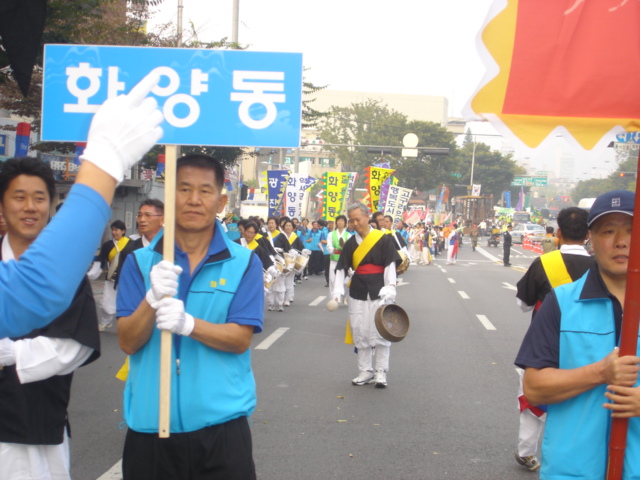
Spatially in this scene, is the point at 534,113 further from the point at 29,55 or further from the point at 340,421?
the point at 340,421

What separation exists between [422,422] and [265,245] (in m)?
7.39

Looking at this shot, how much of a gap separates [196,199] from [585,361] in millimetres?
1643

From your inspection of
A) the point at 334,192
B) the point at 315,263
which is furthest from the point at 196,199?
the point at 334,192

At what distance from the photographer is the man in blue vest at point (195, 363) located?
8.85ft

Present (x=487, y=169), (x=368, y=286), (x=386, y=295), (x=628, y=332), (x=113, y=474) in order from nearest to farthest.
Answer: (x=628, y=332), (x=113, y=474), (x=386, y=295), (x=368, y=286), (x=487, y=169)

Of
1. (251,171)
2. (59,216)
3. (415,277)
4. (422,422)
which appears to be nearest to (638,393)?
(59,216)

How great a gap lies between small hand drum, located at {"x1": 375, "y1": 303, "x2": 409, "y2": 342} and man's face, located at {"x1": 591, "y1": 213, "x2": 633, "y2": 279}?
4.51 meters

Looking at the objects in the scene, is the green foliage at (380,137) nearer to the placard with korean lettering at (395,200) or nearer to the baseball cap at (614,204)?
the placard with korean lettering at (395,200)

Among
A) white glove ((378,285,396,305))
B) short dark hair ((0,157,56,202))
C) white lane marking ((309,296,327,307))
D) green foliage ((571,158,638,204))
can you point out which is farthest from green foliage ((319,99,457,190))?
short dark hair ((0,157,56,202))

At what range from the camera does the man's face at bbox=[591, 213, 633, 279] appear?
2.54m

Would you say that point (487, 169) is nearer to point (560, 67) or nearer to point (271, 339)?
point (271, 339)

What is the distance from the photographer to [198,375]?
2.72 m

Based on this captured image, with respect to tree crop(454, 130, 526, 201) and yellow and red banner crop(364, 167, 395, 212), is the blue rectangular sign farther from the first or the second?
tree crop(454, 130, 526, 201)

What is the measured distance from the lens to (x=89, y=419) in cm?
607
